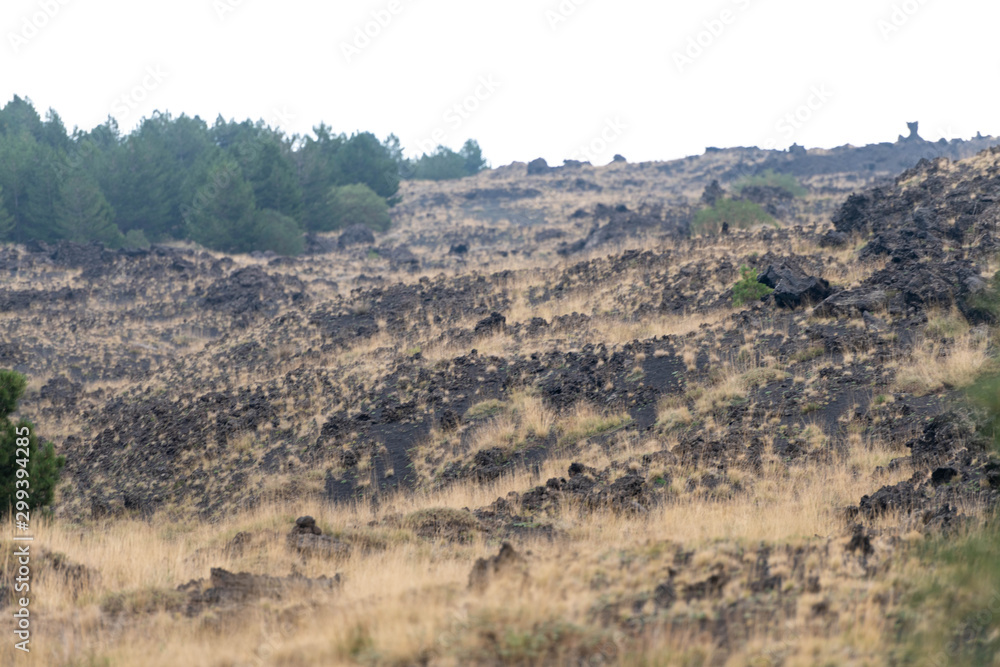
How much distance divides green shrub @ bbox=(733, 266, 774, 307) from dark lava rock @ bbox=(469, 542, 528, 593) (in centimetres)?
1319

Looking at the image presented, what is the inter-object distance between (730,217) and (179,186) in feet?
121

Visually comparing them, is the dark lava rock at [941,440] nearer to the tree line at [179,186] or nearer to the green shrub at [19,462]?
the green shrub at [19,462]

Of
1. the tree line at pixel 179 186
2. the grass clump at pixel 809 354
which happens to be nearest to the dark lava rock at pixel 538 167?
the tree line at pixel 179 186

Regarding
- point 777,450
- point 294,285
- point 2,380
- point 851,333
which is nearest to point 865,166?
point 294,285

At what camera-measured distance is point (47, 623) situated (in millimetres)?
6688

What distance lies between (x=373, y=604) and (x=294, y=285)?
32.3 meters

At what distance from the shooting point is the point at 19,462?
1059 centimetres

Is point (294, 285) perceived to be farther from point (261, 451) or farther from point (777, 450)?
point (777, 450)

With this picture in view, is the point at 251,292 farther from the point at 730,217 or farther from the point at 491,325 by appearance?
the point at 730,217

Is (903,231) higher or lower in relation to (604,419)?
higher

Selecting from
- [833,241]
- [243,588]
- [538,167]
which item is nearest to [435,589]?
[243,588]

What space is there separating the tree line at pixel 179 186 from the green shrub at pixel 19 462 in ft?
114

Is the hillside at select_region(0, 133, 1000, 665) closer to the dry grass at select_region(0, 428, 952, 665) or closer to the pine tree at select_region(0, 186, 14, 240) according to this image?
the dry grass at select_region(0, 428, 952, 665)

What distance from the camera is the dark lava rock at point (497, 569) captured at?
636cm
